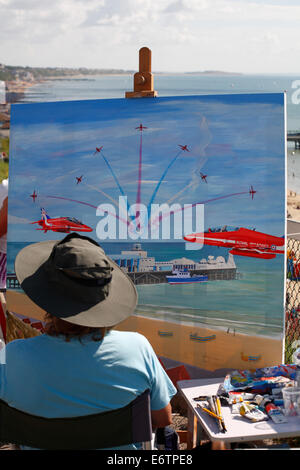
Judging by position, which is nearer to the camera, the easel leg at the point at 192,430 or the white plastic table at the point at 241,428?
the white plastic table at the point at 241,428

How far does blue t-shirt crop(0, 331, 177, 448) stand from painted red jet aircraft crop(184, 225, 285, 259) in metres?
1.24

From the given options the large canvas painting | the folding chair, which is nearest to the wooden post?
the large canvas painting

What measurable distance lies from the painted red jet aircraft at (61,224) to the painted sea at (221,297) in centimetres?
16

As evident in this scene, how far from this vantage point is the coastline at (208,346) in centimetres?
245

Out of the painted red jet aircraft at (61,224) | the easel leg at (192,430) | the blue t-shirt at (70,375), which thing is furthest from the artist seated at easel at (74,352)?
the painted red jet aircraft at (61,224)

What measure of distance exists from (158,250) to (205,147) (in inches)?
22.5

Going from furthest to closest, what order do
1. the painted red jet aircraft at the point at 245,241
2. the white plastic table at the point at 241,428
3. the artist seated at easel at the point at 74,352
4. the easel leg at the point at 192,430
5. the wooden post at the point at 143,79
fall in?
1. the wooden post at the point at 143,79
2. the painted red jet aircraft at the point at 245,241
3. the easel leg at the point at 192,430
4. the white plastic table at the point at 241,428
5. the artist seated at easel at the point at 74,352

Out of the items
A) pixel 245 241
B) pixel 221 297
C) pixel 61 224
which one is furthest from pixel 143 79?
pixel 221 297

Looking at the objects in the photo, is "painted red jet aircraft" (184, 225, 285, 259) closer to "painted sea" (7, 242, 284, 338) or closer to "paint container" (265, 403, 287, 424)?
"painted sea" (7, 242, 284, 338)

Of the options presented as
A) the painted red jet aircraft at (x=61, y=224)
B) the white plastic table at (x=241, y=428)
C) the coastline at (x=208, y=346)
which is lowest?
the white plastic table at (x=241, y=428)

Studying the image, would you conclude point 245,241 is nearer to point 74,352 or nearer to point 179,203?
point 179,203

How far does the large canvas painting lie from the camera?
245 centimetres

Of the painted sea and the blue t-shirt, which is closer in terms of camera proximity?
the blue t-shirt

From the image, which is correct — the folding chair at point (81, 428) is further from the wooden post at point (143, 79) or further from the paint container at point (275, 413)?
the wooden post at point (143, 79)
